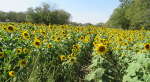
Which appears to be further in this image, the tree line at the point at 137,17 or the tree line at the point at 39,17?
the tree line at the point at 137,17

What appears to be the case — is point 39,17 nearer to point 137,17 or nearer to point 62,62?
point 137,17

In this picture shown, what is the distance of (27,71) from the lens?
15.2ft

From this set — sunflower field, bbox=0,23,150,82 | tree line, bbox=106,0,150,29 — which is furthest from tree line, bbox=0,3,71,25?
sunflower field, bbox=0,23,150,82

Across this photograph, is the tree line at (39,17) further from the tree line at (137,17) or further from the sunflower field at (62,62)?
the sunflower field at (62,62)

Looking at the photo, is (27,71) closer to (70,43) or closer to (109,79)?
(109,79)

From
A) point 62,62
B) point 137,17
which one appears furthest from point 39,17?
point 62,62

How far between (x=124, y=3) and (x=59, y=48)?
190 feet

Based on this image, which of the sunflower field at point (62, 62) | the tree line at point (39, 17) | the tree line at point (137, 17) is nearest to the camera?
the sunflower field at point (62, 62)

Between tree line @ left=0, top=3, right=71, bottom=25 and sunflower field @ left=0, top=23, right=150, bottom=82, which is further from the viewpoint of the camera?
tree line @ left=0, top=3, right=71, bottom=25

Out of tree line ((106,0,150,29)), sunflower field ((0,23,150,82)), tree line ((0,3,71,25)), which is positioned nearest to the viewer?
sunflower field ((0,23,150,82))

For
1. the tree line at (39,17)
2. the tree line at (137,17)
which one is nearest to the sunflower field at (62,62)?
the tree line at (39,17)

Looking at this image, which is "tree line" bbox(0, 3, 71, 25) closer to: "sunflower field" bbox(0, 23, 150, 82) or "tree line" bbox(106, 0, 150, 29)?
"tree line" bbox(106, 0, 150, 29)

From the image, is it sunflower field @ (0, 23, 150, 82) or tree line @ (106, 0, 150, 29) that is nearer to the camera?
sunflower field @ (0, 23, 150, 82)

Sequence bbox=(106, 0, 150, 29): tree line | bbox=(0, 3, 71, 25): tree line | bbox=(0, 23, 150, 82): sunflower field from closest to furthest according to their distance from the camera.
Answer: bbox=(0, 23, 150, 82): sunflower field < bbox=(0, 3, 71, 25): tree line < bbox=(106, 0, 150, 29): tree line
